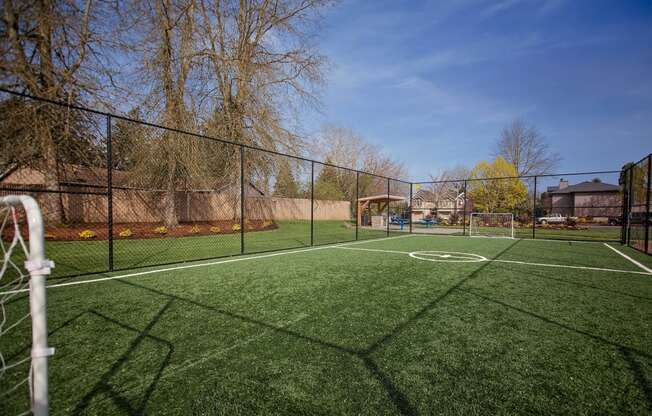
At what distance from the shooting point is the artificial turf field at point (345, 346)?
1768 millimetres

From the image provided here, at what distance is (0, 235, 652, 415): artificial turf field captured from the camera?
1768 mm

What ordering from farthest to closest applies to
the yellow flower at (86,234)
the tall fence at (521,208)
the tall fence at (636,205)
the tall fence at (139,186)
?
the tall fence at (521,208) → the yellow flower at (86,234) → the tall fence at (636,205) → the tall fence at (139,186)

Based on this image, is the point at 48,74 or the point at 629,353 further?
the point at 48,74

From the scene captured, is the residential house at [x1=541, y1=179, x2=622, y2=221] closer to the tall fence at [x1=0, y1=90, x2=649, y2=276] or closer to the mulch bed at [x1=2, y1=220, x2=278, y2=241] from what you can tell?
the tall fence at [x1=0, y1=90, x2=649, y2=276]

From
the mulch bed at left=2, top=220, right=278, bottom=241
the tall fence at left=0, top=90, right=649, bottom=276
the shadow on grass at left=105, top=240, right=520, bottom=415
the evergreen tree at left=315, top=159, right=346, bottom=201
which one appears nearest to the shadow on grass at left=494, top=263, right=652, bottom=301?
the shadow on grass at left=105, top=240, right=520, bottom=415

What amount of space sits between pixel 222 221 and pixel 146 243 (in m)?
6.29

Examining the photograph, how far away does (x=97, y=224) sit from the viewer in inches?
459

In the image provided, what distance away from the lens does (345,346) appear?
8.02 ft

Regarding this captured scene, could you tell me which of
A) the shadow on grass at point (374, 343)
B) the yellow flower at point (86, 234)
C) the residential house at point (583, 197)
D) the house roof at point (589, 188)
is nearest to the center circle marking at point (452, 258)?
the shadow on grass at point (374, 343)

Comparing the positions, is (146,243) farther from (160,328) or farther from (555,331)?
(555,331)

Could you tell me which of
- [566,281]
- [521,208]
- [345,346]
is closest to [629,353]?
[345,346]

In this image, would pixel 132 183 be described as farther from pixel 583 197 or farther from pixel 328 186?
pixel 583 197

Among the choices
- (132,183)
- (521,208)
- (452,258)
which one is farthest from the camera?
(521,208)

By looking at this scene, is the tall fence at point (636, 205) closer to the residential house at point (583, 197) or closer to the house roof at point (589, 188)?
the residential house at point (583, 197)
